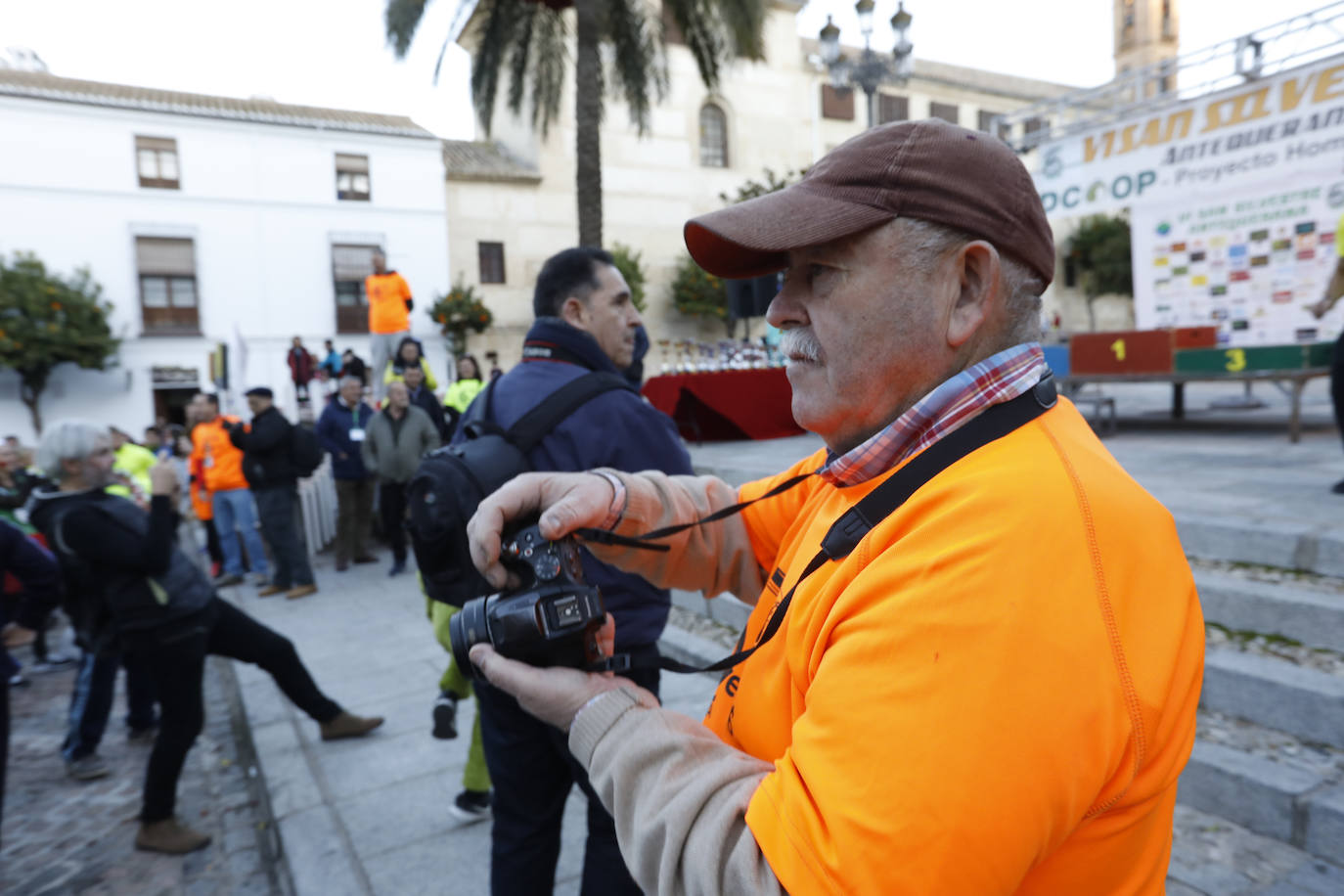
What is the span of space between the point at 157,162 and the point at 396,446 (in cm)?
1979

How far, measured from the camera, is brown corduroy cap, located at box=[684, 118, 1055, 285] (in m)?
0.97

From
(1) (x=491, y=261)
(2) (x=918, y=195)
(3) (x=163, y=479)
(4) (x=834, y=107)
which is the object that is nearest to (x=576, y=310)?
(2) (x=918, y=195)

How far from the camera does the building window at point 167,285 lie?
2188cm

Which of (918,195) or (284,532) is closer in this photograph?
(918,195)

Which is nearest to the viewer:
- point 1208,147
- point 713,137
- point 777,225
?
point 777,225

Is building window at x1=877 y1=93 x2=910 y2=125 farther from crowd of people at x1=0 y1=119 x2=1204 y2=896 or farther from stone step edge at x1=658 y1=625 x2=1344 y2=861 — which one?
crowd of people at x1=0 y1=119 x2=1204 y2=896

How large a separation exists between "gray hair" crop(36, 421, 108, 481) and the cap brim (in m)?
3.40

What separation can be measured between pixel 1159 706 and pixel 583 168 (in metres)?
10.6

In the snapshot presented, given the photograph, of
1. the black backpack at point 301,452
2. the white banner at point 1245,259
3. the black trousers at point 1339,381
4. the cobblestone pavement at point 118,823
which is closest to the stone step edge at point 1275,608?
the black trousers at point 1339,381

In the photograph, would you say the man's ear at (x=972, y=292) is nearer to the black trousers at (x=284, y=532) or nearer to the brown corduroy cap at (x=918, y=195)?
the brown corduroy cap at (x=918, y=195)

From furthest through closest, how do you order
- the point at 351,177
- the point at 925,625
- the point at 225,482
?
the point at 351,177 < the point at 225,482 < the point at 925,625

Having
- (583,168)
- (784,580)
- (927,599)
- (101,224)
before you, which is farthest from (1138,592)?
(101,224)

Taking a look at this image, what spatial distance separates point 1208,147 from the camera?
9.70m

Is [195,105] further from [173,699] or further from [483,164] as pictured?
[173,699]
